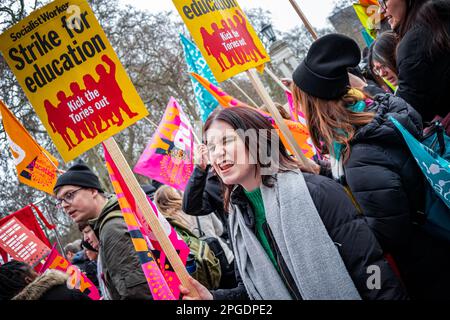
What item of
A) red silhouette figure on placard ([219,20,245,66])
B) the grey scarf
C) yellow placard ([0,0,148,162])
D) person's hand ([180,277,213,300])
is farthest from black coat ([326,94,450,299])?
red silhouette figure on placard ([219,20,245,66])

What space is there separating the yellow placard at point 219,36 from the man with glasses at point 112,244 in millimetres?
1280

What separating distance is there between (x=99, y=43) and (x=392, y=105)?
1617 millimetres

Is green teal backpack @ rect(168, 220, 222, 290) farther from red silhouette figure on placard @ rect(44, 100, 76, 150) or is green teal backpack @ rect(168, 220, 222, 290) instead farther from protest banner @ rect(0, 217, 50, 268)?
protest banner @ rect(0, 217, 50, 268)

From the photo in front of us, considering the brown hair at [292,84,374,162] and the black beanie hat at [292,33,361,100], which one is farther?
the black beanie hat at [292,33,361,100]

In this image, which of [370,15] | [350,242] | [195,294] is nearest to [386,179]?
[350,242]

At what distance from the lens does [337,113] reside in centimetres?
206

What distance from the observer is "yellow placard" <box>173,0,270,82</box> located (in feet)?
10.0

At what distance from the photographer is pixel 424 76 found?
225 cm

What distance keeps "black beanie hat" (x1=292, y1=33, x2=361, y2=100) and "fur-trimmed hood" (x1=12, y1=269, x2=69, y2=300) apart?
69.2 inches

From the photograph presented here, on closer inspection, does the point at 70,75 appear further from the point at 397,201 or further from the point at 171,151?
the point at 171,151

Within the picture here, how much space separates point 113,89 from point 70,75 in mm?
254

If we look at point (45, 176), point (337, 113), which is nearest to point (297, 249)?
point (337, 113)

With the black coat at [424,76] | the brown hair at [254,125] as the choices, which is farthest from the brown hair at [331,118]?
the black coat at [424,76]
